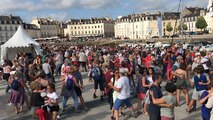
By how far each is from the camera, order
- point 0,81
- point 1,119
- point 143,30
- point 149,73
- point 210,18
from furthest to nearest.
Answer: point 143,30 → point 210,18 → point 0,81 → point 1,119 → point 149,73

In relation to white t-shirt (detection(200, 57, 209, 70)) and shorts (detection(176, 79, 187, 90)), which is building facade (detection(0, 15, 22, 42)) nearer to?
→ white t-shirt (detection(200, 57, 209, 70))

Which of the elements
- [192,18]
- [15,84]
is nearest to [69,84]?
[15,84]

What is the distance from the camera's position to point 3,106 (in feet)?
38.5

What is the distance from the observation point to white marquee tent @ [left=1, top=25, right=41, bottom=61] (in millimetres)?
23312

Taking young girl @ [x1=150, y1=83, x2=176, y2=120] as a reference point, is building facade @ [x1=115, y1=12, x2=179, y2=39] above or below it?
above

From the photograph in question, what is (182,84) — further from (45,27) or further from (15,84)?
(45,27)

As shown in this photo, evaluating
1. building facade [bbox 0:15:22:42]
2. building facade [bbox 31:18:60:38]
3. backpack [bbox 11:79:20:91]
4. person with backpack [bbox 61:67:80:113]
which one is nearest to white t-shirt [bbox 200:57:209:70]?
person with backpack [bbox 61:67:80:113]

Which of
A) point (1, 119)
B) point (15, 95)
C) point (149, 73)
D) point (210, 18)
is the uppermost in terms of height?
point (210, 18)

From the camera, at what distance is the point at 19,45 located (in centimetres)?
2312

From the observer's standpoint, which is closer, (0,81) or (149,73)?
(149,73)

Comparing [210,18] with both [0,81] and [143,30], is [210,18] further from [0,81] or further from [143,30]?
[0,81]

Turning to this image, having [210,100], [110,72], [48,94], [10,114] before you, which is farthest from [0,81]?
[210,100]

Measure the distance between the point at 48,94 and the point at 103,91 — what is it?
4.55 m

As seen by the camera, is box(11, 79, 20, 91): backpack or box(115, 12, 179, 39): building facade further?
box(115, 12, 179, 39): building facade
